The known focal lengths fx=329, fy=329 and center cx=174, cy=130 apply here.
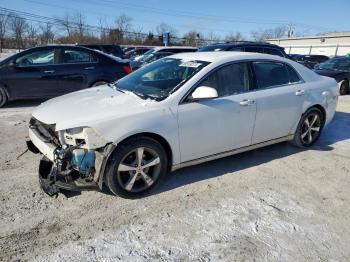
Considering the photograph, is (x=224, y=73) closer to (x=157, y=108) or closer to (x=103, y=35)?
(x=157, y=108)

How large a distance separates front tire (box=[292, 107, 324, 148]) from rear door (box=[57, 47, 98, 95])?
5.42 metres

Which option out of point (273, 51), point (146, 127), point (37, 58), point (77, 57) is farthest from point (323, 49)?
point (146, 127)

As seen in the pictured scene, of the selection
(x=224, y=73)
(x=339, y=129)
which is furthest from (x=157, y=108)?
(x=339, y=129)

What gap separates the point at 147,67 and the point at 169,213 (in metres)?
2.42

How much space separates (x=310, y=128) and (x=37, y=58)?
6.48 meters

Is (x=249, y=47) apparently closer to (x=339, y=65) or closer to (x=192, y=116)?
(x=339, y=65)

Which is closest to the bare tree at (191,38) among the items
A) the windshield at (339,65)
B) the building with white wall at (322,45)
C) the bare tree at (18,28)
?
the building with white wall at (322,45)

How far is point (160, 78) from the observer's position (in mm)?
4402

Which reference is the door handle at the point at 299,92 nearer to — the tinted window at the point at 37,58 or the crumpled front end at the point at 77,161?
the crumpled front end at the point at 77,161

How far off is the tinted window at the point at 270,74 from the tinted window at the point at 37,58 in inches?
222

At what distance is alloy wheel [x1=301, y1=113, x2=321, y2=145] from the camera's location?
535 centimetres

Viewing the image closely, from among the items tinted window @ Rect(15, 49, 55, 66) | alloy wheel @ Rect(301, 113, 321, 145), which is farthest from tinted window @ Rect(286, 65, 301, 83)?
tinted window @ Rect(15, 49, 55, 66)

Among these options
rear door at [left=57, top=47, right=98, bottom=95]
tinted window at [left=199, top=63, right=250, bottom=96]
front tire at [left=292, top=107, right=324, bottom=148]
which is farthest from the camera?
rear door at [left=57, top=47, right=98, bottom=95]

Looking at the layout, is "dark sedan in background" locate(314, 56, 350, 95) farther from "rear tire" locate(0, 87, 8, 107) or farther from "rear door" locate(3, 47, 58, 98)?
"rear tire" locate(0, 87, 8, 107)
